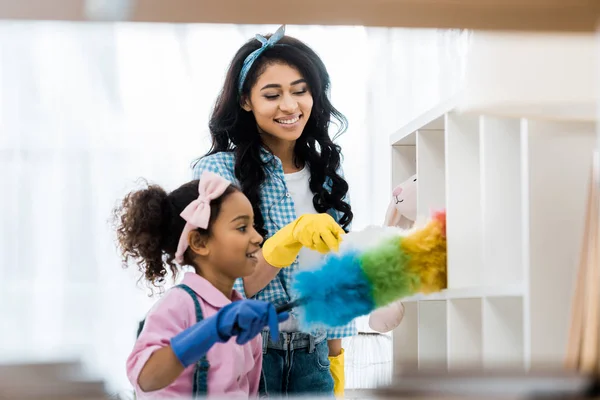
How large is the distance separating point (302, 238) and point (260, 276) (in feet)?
0.51

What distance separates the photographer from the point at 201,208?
Result: 4.86 ft

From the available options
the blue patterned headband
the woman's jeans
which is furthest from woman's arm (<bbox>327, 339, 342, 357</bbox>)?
the blue patterned headband

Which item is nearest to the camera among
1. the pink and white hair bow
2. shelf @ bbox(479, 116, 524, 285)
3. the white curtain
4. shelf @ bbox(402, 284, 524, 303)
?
shelf @ bbox(402, 284, 524, 303)

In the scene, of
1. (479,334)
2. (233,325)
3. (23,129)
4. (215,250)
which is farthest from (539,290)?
(23,129)

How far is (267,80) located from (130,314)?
3.28 ft

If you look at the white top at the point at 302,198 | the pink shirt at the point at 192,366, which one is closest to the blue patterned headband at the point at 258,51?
the white top at the point at 302,198

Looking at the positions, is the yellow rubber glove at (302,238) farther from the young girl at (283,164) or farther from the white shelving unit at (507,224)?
the white shelving unit at (507,224)

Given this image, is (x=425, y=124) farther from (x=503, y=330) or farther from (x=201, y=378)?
(x=201, y=378)

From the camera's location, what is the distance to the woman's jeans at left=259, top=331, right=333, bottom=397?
1.53m

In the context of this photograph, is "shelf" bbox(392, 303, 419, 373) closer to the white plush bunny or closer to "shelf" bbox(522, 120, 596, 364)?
the white plush bunny

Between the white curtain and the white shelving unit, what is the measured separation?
0.99 metres

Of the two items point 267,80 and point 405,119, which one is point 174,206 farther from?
point 405,119

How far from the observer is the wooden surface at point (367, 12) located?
2.94 ft

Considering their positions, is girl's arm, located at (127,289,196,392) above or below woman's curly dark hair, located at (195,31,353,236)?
below
